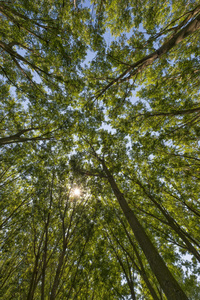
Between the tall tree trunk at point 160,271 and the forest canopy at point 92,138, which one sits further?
the forest canopy at point 92,138

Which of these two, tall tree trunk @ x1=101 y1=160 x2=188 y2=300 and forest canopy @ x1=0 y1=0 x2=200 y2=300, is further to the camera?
forest canopy @ x1=0 y1=0 x2=200 y2=300

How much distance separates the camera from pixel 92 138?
28.9 feet

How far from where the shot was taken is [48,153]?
24.5ft

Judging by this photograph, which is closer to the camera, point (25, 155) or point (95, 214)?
point (95, 214)

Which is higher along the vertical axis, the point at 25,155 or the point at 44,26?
the point at 44,26

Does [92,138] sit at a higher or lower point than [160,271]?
higher

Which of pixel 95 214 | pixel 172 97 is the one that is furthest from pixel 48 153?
pixel 172 97

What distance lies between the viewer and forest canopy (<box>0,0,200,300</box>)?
18.0 feet

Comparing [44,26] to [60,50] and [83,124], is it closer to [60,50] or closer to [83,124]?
[60,50]

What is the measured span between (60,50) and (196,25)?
5177 mm

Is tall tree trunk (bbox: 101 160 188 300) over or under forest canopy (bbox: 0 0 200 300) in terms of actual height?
under

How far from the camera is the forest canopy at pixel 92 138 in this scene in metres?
5.48

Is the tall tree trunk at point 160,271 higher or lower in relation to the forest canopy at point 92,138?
lower

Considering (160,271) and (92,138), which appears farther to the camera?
(92,138)
